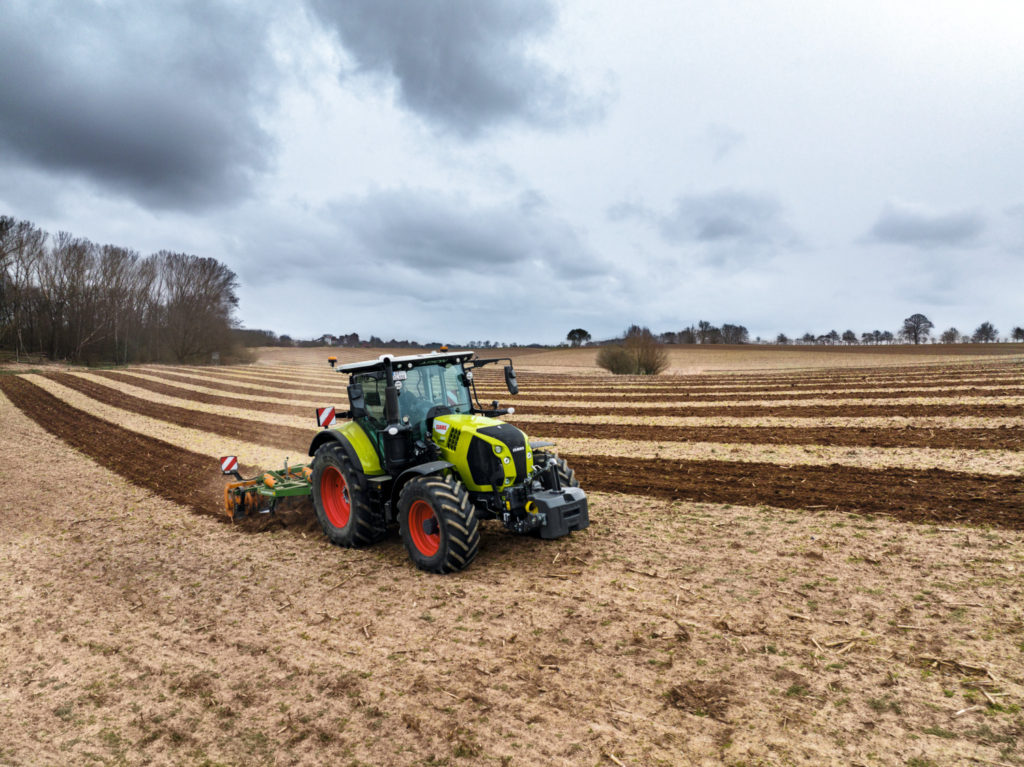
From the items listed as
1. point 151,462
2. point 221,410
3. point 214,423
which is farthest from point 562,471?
point 221,410

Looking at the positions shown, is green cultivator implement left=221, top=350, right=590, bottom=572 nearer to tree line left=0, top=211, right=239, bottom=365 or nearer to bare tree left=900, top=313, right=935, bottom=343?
tree line left=0, top=211, right=239, bottom=365

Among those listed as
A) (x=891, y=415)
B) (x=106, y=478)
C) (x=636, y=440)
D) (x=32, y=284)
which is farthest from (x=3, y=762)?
(x=32, y=284)

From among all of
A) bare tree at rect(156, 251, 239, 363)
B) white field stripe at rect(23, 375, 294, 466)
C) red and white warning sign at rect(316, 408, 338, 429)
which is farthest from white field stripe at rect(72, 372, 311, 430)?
bare tree at rect(156, 251, 239, 363)

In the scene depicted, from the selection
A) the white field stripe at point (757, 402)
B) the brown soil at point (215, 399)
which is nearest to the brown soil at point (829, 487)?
the white field stripe at point (757, 402)

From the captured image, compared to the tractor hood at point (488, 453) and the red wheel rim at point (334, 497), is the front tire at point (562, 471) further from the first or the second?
the red wheel rim at point (334, 497)

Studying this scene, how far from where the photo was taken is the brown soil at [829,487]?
811 cm

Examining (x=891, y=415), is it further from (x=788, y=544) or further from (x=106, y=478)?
(x=106, y=478)

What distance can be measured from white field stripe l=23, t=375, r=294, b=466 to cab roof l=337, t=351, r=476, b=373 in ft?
22.1

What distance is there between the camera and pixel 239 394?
30.5 m

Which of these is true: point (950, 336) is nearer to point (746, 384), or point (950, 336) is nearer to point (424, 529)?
point (746, 384)

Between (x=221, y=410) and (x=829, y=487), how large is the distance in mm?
22502

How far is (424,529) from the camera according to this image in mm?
6422

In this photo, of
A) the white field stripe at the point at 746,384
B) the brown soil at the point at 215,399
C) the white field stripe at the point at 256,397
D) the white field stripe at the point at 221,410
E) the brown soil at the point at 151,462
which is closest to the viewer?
the brown soil at the point at 151,462

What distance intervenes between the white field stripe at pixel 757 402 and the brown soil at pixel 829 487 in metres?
9.15
